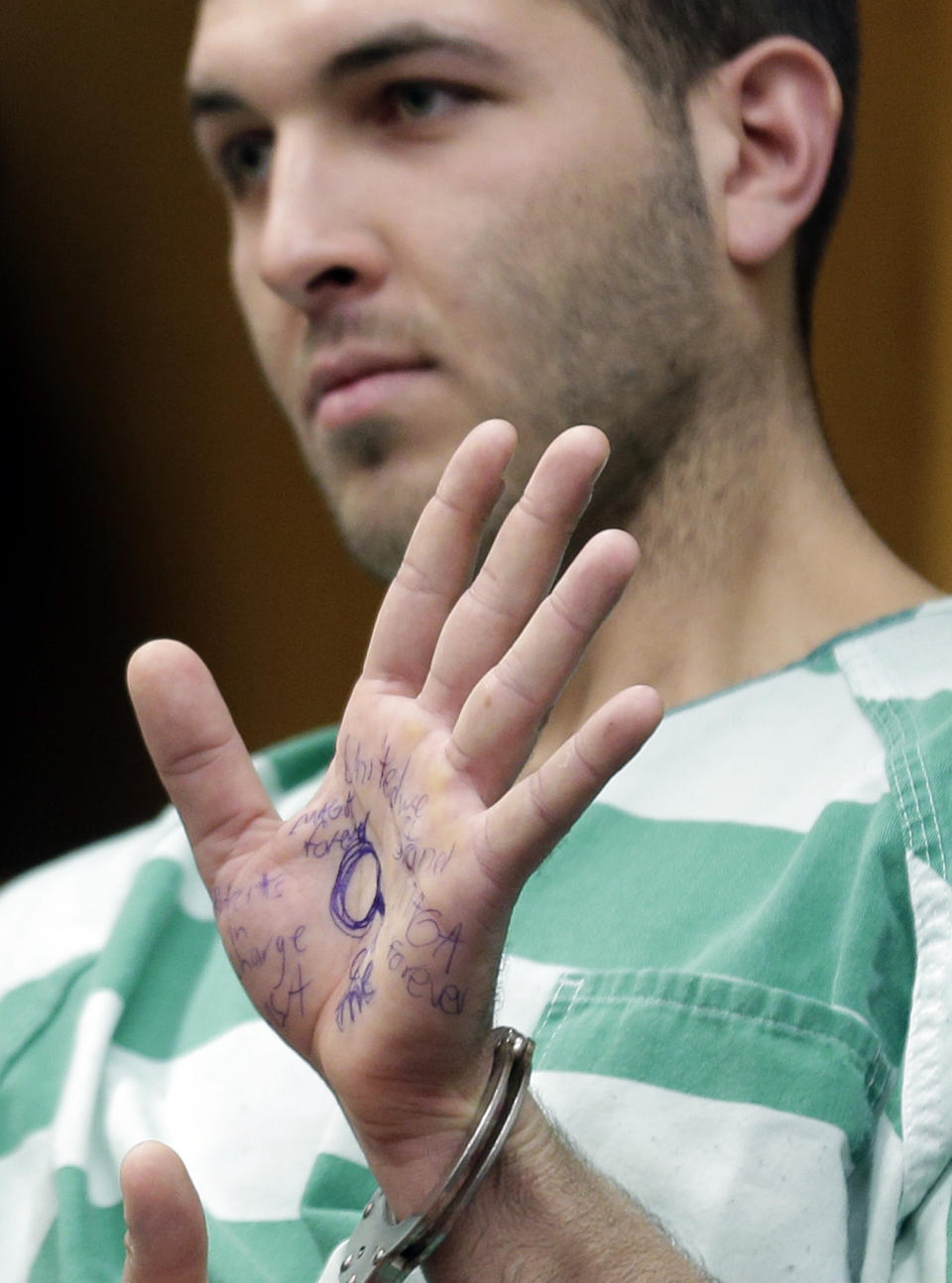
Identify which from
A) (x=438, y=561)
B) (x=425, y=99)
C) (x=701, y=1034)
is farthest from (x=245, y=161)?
(x=701, y=1034)

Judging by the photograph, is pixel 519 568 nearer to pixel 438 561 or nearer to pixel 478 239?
pixel 438 561

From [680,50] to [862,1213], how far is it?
684mm

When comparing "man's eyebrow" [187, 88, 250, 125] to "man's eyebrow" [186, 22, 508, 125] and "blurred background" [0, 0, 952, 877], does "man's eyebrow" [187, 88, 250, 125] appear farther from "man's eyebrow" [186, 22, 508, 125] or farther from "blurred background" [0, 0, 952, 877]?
"blurred background" [0, 0, 952, 877]

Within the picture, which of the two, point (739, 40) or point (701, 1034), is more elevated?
point (739, 40)

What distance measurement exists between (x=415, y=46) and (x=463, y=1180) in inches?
26.3

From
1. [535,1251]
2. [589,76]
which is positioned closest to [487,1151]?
[535,1251]

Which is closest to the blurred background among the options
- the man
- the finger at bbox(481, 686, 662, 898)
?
the man

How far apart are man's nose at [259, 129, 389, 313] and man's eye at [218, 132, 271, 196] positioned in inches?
4.6

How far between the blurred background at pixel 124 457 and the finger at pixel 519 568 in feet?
3.59

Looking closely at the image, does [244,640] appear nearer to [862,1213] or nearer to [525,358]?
Answer: [525,358]

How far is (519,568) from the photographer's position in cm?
58

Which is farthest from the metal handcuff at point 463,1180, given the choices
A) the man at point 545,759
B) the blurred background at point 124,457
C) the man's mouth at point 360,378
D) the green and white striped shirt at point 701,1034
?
the blurred background at point 124,457

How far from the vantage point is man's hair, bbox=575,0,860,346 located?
960 millimetres

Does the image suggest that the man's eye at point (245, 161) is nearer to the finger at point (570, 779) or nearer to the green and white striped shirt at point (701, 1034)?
the green and white striped shirt at point (701, 1034)
